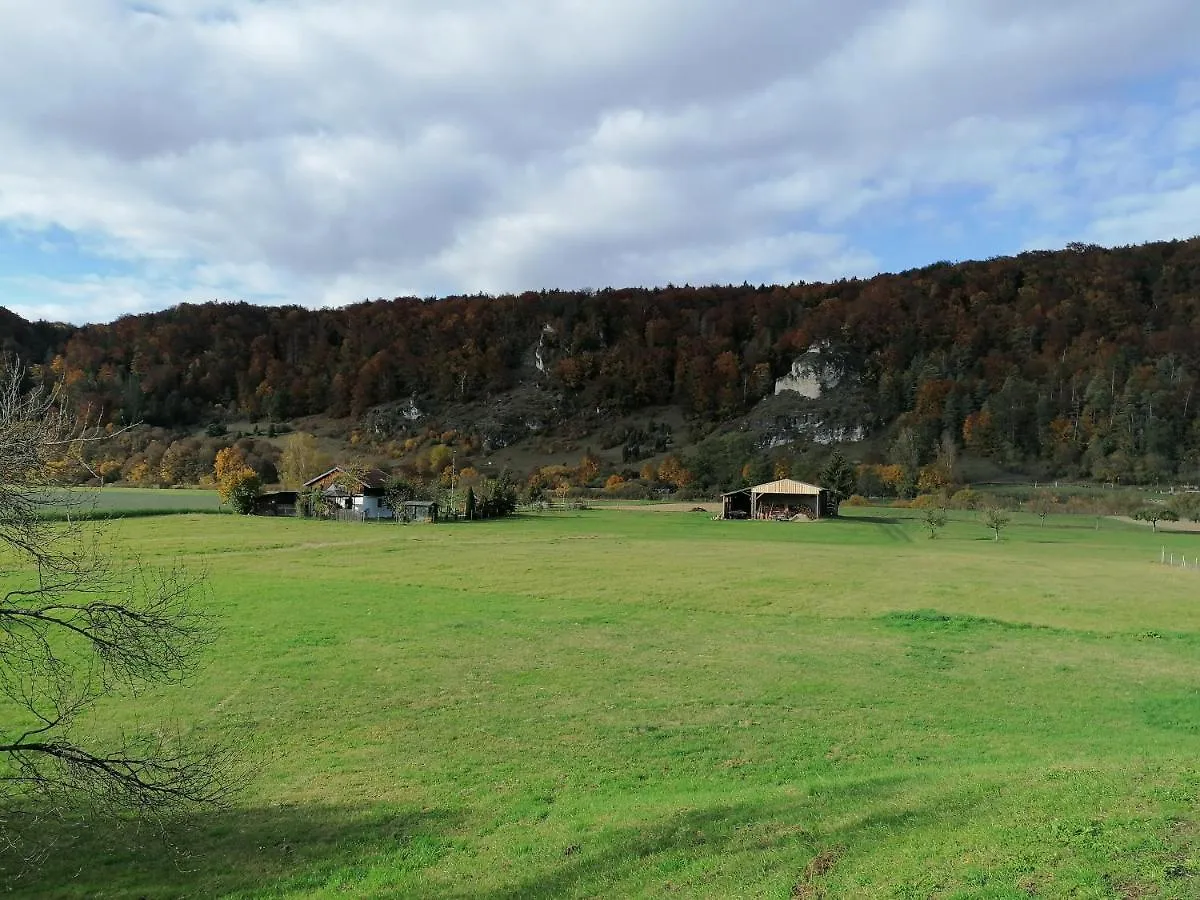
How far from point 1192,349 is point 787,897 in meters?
214

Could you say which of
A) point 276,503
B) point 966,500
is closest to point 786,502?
point 966,500

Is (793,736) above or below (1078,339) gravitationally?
below

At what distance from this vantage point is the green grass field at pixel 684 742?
807 centimetres

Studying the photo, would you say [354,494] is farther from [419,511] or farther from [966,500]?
[966,500]

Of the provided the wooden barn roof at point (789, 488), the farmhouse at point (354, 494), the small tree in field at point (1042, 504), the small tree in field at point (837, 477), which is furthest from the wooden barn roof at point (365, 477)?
the small tree in field at point (1042, 504)

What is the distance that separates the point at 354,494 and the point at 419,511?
8.63 metres

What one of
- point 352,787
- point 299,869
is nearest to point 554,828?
point 299,869

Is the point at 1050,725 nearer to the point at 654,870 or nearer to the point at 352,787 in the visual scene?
the point at 654,870

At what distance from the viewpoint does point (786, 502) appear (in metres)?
94.8

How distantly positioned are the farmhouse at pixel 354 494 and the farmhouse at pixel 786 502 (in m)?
41.4

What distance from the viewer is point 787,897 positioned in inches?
283

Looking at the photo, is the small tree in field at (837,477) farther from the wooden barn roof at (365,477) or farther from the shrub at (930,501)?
the wooden barn roof at (365,477)

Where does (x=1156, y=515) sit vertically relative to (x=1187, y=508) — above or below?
below

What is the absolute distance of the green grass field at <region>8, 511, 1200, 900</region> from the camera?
8.07 m
